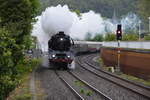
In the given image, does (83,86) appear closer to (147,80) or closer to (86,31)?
(147,80)

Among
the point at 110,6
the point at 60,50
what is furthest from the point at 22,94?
the point at 110,6

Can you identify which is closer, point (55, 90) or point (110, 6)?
point (55, 90)

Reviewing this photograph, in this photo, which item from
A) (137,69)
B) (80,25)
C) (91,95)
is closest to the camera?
(91,95)

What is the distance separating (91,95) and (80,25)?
44524 mm

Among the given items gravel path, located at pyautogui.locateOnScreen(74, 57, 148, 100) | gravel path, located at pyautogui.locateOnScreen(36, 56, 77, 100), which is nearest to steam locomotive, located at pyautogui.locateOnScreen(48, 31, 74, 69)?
gravel path, located at pyautogui.locateOnScreen(36, 56, 77, 100)

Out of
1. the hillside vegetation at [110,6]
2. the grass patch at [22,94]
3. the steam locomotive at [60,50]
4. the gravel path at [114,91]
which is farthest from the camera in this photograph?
the hillside vegetation at [110,6]

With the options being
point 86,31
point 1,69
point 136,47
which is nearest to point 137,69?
point 136,47

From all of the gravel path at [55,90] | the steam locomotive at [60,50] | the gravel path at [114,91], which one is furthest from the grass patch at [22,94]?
the steam locomotive at [60,50]

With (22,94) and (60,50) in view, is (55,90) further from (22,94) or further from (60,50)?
(60,50)

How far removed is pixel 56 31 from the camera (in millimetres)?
34812

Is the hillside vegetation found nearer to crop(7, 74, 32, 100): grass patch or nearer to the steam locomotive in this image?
the steam locomotive

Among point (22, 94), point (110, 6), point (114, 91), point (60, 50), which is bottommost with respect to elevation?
point (114, 91)

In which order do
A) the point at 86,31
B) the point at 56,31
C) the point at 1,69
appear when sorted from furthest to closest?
1. the point at 86,31
2. the point at 56,31
3. the point at 1,69

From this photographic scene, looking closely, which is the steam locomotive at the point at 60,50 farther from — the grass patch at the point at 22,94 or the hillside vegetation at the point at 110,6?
the hillside vegetation at the point at 110,6
